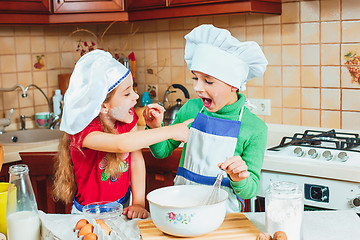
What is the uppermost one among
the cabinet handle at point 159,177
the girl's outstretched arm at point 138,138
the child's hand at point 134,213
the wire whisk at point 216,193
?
the girl's outstretched arm at point 138,138

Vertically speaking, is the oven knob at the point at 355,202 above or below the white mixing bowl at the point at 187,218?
below

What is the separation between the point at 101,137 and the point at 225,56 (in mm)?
450

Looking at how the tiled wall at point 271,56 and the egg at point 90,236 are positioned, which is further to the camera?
the tiled wall at point 271,56

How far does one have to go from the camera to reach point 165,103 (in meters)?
2.84

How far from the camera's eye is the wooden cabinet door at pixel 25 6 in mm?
2408

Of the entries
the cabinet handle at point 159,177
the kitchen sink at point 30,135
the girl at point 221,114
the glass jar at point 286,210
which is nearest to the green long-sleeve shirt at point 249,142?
the girl at point 221,114

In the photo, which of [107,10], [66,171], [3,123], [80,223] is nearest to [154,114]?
[66,171]

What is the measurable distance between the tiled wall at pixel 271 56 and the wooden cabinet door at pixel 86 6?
0.34 m

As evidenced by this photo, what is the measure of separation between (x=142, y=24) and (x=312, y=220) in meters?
2.04

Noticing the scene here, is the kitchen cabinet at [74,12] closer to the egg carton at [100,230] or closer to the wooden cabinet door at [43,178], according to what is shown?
the wooden cabinet door at [43,178]

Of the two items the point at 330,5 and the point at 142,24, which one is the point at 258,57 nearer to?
the point at 330,5

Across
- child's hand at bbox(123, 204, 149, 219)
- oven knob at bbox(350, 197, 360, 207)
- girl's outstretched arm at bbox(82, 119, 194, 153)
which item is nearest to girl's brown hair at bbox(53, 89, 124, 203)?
girl's outstretched arm at bbox(82, 119, 194, 153)

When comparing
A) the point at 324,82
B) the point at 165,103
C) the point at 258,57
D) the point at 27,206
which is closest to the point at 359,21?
the point at 324,82

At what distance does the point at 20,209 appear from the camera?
3.35 feet
